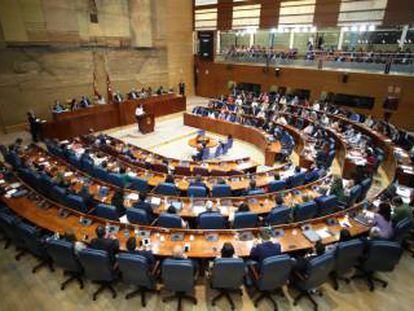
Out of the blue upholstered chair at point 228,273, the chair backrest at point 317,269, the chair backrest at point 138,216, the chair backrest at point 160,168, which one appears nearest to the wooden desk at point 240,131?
the chair backrest at point 160,168

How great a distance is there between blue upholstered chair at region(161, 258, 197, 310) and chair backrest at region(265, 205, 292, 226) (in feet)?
7.78

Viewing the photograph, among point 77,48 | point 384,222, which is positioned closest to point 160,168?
point 384,222

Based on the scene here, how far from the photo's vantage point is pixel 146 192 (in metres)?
8.00

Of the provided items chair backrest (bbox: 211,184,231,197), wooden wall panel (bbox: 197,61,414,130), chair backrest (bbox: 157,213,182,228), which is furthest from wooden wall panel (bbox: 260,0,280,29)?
chair backrest (bbox: 157,213,182,228)

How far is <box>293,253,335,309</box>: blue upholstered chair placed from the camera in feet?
15.4

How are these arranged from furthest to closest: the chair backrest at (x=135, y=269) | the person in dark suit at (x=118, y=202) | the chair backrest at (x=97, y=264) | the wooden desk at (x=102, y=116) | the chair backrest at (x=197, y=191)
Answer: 1. the wooden desk at (x=102, y=116)
2. the chair backrest at (x=197, y=191)
3. the person in dark suit at (x=118, y=202)
4. the chair backrest at (x=97, y=264)
5. the chair backrest at (x=135, y=269)

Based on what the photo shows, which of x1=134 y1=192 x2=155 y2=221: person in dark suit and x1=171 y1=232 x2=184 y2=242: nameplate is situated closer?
x1=171 y1=232 x2=184 y2=242: nameplate

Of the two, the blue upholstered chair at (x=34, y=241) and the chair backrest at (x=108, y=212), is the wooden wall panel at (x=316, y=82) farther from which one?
the blue upholstered chair at (x=34, y=241)

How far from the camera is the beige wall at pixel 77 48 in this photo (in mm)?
14133

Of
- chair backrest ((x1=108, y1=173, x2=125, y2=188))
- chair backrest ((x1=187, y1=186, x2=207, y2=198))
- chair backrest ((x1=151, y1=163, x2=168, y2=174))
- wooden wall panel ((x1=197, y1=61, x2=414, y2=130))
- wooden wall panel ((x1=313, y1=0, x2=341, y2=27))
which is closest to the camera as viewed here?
chair backrest ((x1=187, y1=186, x2=207, y2=198))

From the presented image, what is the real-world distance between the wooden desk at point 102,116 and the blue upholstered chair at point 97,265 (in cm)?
1068

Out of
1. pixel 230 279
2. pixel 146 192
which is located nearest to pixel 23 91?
pixel 146 192

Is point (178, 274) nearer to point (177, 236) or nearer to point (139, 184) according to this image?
point (177, 236)

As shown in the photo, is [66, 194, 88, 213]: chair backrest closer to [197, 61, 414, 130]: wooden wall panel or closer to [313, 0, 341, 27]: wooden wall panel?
[197, 61, 414, 130]: wooden wall panel
